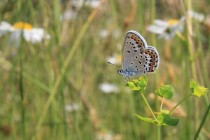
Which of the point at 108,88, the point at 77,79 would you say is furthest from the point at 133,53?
the point at 108,88

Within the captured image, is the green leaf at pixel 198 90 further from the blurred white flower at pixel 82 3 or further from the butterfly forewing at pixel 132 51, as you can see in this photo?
the blurred white flower at pixel 82 3

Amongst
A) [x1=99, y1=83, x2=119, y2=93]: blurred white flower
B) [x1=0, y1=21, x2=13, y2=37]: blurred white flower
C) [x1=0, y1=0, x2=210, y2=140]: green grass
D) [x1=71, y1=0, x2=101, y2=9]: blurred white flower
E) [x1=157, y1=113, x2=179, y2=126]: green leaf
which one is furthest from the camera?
[x1=99, y1=83, x2=119, y2=93]: blurred white flower

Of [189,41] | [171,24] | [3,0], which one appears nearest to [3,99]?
[3,0]

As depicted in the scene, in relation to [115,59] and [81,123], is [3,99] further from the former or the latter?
[115,59]

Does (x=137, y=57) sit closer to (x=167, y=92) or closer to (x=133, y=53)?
(x=133, y=53)

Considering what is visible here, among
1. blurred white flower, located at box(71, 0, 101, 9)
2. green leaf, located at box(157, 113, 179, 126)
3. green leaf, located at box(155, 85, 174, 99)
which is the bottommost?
green leaf, located at box(157, 113, 179, 126)

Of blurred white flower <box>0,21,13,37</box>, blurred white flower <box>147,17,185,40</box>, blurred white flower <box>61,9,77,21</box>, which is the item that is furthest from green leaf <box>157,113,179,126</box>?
blurred white flower <box>0,21,13,37</box>

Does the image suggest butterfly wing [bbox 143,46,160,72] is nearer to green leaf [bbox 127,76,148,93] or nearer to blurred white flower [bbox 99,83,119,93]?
green leaf [bbox 127,76,148,93]
